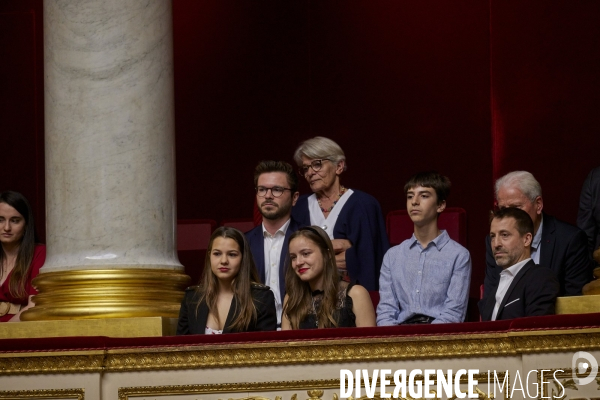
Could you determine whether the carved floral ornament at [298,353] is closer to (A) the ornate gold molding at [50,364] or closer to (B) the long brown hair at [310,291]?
(A) the ornate gold molding at [50,364]

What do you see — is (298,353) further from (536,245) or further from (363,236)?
(536,245)

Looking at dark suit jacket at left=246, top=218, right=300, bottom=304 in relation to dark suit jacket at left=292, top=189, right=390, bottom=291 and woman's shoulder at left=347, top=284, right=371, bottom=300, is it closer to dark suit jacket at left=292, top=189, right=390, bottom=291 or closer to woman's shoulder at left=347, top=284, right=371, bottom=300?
dark suit jacket at left=292, top=189, right=390, bottom=291

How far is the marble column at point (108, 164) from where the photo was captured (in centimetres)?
476

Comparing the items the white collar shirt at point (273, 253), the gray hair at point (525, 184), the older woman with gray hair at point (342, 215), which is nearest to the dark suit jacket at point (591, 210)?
the gray hair at point (525, 184)

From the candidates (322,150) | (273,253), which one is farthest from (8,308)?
(322,150)

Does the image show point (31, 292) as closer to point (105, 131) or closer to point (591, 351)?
point (105, 131)

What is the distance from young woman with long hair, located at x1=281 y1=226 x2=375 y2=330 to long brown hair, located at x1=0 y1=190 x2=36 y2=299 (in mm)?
1532

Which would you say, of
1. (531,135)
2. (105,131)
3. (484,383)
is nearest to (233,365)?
(484,383)

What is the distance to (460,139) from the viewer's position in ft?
26.4

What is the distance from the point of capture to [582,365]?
3836 mm

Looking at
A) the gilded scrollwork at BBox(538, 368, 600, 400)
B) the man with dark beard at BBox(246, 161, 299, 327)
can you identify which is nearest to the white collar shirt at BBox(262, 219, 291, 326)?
the man with dark beard at BBox(246, 161, 299, 327)

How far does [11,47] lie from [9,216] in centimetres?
339

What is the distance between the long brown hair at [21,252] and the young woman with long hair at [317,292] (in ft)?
5.03

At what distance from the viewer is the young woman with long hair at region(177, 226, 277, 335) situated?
15.1ft
